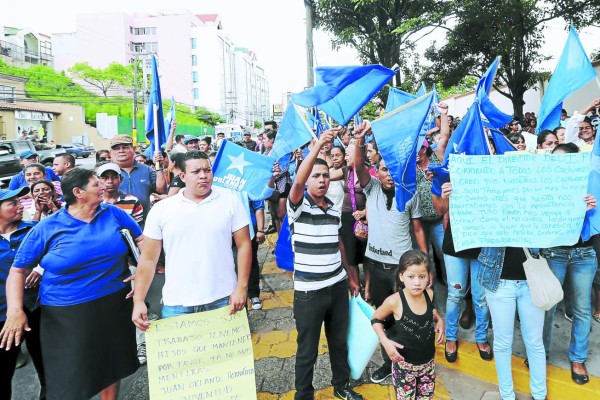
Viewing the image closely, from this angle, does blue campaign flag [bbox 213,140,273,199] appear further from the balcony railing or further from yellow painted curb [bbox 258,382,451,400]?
the balcony railing

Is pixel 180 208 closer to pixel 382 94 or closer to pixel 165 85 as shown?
pixel 382 94

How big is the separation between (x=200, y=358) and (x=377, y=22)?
16.3 meters

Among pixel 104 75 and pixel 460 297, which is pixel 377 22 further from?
pixel 104 75

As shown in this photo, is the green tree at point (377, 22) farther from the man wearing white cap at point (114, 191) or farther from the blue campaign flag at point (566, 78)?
the man wearing white cap at point (114, 191)

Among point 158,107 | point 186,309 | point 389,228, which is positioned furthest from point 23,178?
point 389,228

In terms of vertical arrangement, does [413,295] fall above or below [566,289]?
above

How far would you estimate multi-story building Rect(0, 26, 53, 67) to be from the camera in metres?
53.0

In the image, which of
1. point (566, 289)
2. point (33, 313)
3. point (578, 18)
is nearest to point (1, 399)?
point (33, 313)

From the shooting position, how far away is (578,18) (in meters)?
13.2

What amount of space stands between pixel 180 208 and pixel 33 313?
1.58 metres

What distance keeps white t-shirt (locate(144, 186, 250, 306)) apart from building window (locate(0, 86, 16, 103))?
38297mm

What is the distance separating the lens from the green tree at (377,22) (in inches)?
592

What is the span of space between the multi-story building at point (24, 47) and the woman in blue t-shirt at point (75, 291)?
2459 inches

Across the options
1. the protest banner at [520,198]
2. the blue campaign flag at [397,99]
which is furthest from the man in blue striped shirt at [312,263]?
the blue campaign flag at [397,99]
